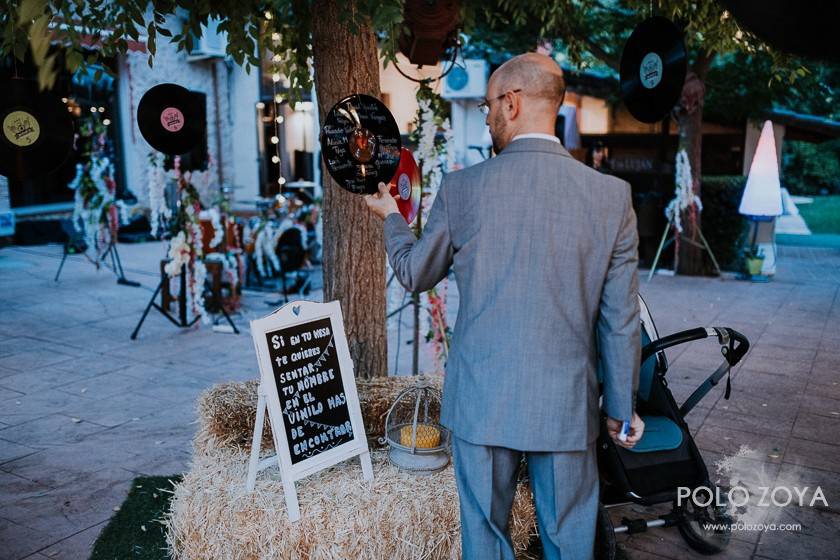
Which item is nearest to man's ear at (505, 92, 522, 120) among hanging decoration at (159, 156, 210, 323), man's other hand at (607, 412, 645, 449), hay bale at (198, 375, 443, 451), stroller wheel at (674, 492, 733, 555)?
man's other hand at (607, 412, 645, 449)

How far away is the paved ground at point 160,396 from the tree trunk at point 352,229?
4.54ft

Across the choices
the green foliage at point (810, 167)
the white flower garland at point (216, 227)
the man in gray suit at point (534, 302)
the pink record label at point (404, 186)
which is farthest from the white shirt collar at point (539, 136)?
the green foliage at point (810, 167)

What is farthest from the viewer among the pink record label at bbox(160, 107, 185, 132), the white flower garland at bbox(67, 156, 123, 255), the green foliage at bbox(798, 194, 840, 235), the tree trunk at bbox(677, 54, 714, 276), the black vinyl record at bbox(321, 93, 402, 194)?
the green foliage at bbox(798, 194, 840, 235)

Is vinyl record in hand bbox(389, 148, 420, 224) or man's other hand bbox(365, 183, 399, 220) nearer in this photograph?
man's other hand bbox(365, 183, 399, 220)

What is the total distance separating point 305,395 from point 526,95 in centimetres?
155

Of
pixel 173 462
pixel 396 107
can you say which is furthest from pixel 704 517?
pixel 396 107

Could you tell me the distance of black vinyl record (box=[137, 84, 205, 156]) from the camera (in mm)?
4367

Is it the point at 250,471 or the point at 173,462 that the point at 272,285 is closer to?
the point at 173,462

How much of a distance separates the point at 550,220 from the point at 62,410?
428 centimetres

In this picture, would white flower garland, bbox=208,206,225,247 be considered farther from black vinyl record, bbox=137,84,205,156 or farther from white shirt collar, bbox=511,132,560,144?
white shirt collar, bbox=511,132,560,144

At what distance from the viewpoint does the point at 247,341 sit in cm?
701

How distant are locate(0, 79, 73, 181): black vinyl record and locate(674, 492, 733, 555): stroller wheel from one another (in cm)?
407

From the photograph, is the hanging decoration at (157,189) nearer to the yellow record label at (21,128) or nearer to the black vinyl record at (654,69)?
the yellow record label at (21,128)

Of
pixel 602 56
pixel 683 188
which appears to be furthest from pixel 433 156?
pixel 683 188
